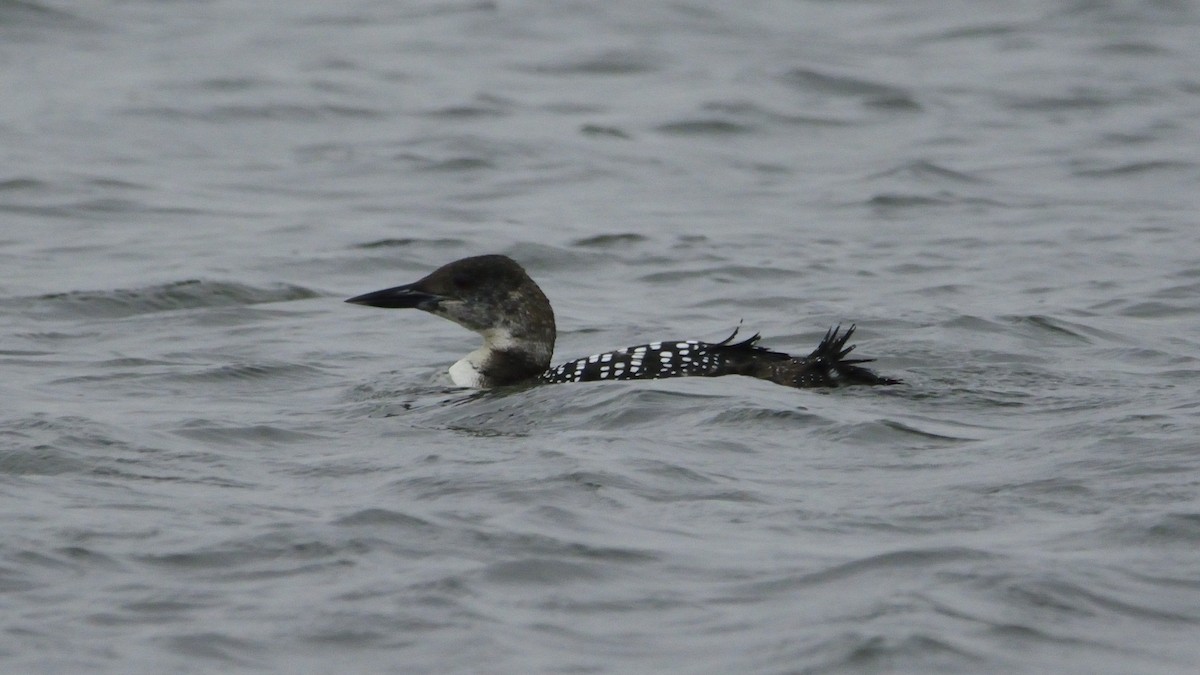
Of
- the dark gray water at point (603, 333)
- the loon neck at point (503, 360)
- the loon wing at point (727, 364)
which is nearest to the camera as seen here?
the dark gray water at point (603, 333)

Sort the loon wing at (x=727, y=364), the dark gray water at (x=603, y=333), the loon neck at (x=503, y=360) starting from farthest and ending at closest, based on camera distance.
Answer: the loon neck at (x=503, y=360), the loon wing at (x=727, y=364), the dark gray water at (x=603, y=333)

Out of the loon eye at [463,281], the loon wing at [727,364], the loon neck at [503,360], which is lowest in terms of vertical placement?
the loon neck at [503,360]

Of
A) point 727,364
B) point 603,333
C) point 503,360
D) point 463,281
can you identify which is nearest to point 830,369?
point 727,364

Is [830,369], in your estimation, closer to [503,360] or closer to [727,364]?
[727,364]

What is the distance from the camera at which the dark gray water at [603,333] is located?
4.77 meters

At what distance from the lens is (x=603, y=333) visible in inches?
351

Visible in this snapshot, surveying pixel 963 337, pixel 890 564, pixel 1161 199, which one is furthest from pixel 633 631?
pixel 1161 199

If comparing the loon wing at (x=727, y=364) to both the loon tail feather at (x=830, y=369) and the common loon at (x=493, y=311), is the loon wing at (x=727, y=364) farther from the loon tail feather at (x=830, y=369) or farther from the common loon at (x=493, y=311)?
the common loon at (x=493, y=311)

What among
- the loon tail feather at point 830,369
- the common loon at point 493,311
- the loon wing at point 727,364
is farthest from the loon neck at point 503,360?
the loon tail feather at point 830,369

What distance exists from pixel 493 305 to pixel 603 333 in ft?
4.19

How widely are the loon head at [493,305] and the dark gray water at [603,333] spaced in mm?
257

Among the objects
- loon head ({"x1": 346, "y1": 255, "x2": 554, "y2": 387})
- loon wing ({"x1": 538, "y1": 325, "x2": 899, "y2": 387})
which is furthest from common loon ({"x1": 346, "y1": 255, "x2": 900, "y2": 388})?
loon wing ({"x1": 538, "y1": 325, "x2": 899, "y2": 387})

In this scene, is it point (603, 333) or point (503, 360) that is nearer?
point (503, 360)

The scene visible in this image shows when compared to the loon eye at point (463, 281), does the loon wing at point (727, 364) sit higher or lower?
lower
